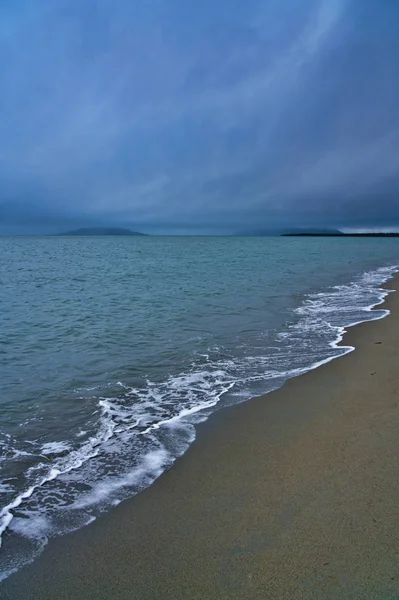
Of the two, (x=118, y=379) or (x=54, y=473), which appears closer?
(x=54, y=473)

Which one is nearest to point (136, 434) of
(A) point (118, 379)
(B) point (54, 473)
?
(B) point (54, 473)

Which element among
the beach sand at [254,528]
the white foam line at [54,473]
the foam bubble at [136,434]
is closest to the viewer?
the beach sand at [254,528]

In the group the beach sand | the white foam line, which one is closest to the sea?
the white foam line

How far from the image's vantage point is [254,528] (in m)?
3.43

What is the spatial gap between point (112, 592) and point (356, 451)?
2993 millimetres

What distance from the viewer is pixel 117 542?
339 cm

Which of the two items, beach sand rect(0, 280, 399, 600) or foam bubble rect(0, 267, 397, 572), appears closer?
beach sand rect(0, 280, 399, 600)

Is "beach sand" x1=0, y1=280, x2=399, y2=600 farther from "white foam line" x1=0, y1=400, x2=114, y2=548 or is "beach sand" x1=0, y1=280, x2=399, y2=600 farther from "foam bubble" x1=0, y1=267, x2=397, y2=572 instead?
"white foam line" x1=0, y1=400, x2=114, y2=548

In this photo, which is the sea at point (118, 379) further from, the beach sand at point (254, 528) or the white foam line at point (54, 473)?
the beach sand at point (254, 528)

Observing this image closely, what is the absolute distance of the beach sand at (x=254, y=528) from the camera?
2.86 meters

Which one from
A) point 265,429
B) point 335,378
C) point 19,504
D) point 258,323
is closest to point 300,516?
point 265,429

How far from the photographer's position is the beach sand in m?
2.86

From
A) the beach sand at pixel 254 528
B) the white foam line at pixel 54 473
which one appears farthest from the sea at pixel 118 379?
the beach sand at pixel 254 528

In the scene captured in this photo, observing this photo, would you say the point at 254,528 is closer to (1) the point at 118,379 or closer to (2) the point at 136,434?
(2) the point at 136,434
